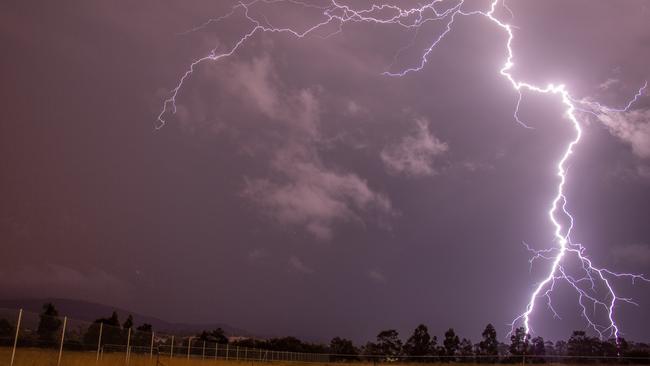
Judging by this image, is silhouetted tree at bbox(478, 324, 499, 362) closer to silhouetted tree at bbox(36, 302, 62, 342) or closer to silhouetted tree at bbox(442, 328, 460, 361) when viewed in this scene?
silhouetted tree at bbox(442, 328, 460, 361)

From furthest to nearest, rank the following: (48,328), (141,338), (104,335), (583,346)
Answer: (583,346), (141,338), (104,335), (48,328)

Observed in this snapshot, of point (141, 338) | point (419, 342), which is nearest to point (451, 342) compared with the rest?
point (419, 342)

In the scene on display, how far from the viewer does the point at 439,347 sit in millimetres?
60250

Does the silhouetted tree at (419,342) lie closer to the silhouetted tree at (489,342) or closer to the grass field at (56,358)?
the silhouetted tree at (489,342)

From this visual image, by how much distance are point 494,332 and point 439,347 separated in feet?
20.1

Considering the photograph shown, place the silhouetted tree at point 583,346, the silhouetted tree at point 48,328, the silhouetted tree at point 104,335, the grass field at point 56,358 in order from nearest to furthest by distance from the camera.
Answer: the grass field at point 56,358, the silhouetted tree at point 48,328, the silhouetted tree at point 104,335, the silhouetted tree at point 583,346

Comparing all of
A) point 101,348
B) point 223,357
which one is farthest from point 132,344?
point 223,357

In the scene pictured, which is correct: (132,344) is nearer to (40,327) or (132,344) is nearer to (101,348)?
(101,348)

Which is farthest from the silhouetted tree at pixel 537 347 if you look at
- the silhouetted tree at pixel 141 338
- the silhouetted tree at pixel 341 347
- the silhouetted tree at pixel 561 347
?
the silhouetted tree at pixel 141 338

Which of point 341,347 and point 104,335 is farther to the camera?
point 341,347

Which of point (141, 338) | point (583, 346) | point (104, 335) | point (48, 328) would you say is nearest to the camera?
point (48, 328)

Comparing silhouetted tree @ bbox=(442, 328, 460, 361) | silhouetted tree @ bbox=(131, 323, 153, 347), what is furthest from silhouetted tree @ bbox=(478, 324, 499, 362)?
silhouetted tree @ bbox=(131, 323, 153, 347)

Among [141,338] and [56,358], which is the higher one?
[141,338]

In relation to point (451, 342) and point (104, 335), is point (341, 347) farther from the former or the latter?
point (104, 335)
